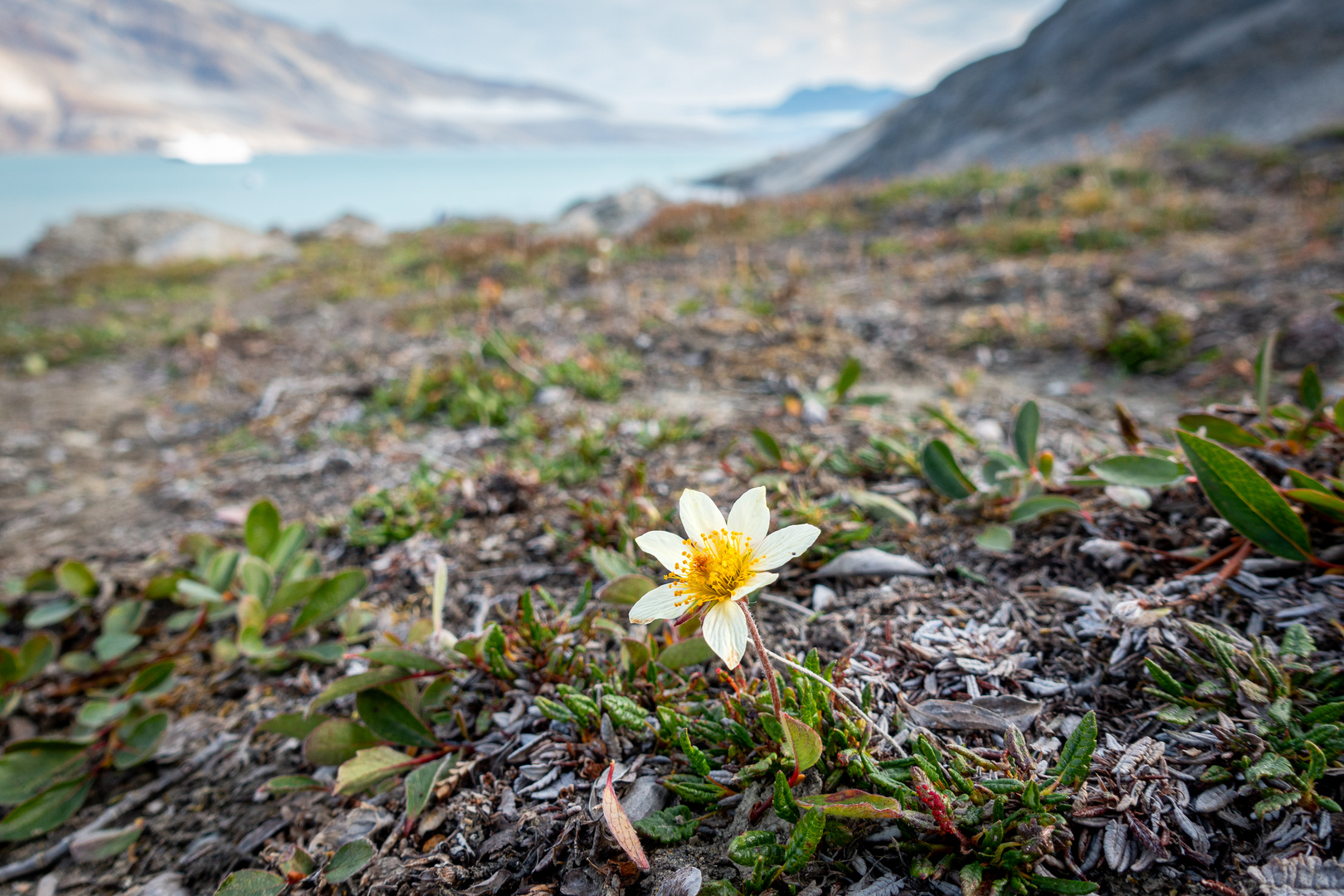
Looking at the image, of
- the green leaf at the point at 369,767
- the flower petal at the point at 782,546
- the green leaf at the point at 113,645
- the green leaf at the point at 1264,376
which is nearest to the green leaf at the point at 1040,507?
the green leaf at the point at 1264,376

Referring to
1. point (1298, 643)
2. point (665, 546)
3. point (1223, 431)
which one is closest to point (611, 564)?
point (665, 546)

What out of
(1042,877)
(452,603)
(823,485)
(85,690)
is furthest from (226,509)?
(1042,877)

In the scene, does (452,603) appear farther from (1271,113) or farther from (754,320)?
(1271,113)

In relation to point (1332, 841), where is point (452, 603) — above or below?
below

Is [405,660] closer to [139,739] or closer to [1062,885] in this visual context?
[139,739]

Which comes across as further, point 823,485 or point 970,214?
point 970,214

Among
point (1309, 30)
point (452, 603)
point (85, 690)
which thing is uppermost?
point (1309, 30)

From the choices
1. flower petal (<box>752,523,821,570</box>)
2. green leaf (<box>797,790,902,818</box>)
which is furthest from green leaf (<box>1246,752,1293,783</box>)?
flower petal (<box>752,523,821,570</box>)
